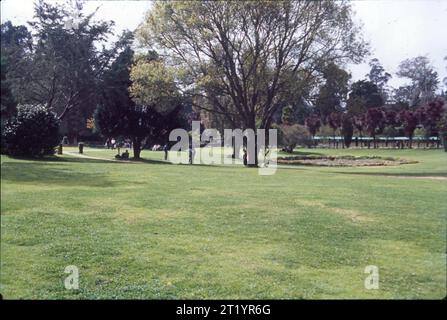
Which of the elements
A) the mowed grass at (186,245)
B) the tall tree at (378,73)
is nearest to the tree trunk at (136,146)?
the tall tree at (378,73)

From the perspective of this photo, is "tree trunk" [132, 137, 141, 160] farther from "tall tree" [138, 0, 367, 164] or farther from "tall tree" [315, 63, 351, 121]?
"tall tree" [315, 63, 351, 121]

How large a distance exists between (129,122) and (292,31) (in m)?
8.52

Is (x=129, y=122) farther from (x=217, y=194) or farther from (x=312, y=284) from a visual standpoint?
(x=312, y=284)

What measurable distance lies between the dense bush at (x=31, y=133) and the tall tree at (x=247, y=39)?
1292 centimetres

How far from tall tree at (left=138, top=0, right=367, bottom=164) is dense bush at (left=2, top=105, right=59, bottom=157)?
12.9 metres

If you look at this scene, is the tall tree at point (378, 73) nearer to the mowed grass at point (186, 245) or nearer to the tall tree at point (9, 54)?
the mowed grass at point (186, 245)

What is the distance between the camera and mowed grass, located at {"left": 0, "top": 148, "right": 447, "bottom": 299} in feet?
9.86

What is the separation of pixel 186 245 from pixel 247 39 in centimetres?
1472

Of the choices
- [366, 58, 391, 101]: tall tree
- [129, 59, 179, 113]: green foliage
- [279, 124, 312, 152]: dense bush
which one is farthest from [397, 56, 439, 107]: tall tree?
[279, 124, 312, 152]: dense bush

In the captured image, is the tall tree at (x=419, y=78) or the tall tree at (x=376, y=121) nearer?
the tall tree at (x=419, y=78)

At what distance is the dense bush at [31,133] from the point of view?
10.4 ft

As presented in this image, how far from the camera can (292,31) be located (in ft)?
56.2

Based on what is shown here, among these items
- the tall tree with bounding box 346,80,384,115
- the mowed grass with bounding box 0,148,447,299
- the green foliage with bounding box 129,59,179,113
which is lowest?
the mowed grass with bounding box 0,148,447,299

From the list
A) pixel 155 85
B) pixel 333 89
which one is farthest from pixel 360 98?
pixel 155 85
